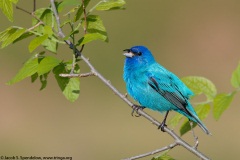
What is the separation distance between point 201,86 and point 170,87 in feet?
2.56

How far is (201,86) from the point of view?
9.46 ft

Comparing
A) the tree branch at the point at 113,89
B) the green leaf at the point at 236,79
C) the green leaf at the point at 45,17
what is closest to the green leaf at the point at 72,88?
the tree branch at the point at 113,89

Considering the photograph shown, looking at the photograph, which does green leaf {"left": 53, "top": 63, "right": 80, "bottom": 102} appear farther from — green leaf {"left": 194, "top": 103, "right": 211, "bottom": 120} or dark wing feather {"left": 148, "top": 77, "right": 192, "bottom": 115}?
dark wing feather {"left": 148, "top": 77, "right": 192, "bottom": 115}

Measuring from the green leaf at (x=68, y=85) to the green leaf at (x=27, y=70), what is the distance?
→ 0.11 m

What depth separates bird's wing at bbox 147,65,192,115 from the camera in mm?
3518

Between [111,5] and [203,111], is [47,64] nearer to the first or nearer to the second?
[111,5]

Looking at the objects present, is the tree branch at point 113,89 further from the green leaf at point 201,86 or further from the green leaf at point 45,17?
the green leaf at point 201,86

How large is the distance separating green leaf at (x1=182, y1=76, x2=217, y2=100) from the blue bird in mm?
601

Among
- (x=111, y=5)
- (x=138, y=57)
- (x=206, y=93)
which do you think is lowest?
(x=206, y=93)

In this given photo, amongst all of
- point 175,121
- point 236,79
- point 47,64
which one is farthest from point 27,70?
point 236,79

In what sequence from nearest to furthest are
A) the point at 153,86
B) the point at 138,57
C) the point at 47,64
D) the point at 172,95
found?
the point at 47,64 → the point at 172,95 → the point at 153,86 → the point at 138,57

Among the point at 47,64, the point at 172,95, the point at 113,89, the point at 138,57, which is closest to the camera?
→ the point at 47,64

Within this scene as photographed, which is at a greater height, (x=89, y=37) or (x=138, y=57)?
(x=89, y=37)

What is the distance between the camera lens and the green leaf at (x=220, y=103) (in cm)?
266
